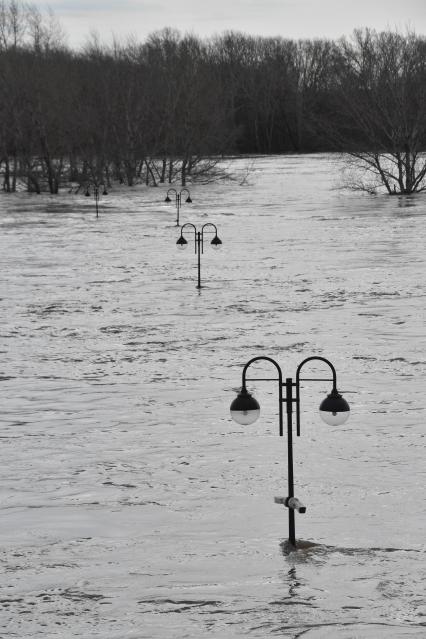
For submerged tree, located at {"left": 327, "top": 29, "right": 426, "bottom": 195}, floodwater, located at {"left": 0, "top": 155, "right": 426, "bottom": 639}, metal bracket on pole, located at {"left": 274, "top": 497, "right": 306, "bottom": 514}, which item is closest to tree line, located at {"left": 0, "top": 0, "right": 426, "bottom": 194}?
submerged tree, located at {"left": 327, "top": 29, "right": 426, "bottom": 195}

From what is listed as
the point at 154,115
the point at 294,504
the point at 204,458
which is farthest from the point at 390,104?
the point at 294,504

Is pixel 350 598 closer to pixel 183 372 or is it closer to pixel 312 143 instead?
pixel 183 372

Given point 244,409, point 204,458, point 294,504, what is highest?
point 244,409

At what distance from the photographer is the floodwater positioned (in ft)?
32.3

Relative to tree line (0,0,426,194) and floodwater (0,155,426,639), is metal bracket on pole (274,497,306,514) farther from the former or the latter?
tree line (0,0,426,194)

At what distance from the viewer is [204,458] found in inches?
565

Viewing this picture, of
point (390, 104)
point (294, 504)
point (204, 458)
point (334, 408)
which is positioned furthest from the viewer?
point (390, 104)

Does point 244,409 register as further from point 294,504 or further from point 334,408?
point 294,504

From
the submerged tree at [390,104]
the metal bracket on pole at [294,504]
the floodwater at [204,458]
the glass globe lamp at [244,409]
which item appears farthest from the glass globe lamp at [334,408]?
the submerged tree at [390,104]

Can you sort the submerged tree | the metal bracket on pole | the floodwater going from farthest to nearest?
the submerged tree < the metal bracket on pole < the floodwater

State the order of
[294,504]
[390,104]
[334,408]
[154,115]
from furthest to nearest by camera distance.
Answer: [154,115] → [390,104] → [294,504] → [334,408]

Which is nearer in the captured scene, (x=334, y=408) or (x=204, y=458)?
(x=334, y=408)

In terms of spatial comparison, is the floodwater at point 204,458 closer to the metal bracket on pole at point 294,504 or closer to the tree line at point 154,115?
the metal bracket on pole at point 294,504

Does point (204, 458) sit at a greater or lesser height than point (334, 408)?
lesser
